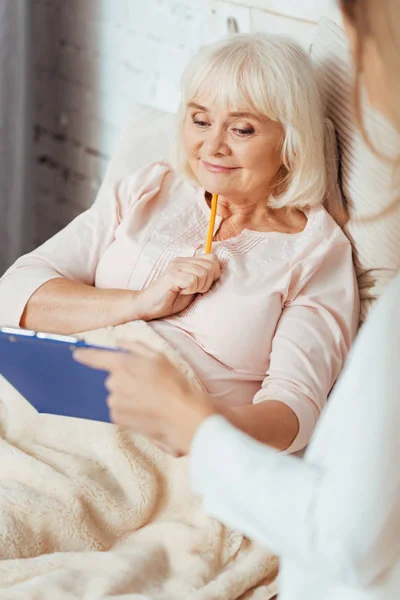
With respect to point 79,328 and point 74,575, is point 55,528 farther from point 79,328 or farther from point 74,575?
point 79,328

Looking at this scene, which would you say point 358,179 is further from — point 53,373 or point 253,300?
point 53,373

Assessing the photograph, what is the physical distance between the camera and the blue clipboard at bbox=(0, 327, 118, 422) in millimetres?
1021

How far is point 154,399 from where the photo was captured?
883 millimetres

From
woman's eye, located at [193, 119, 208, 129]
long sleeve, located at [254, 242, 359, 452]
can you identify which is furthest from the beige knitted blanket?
woman's eye, located at [193, 119, 208, 129]

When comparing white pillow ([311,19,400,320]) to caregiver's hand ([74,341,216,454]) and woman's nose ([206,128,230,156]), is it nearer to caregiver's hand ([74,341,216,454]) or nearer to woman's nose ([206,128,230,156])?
woman's nose ([206,128,230,156])

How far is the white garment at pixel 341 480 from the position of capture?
2.42 ft

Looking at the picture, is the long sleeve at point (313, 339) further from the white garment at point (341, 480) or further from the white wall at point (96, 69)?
the white wall at point (96, 69)

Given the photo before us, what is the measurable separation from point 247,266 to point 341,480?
0.77 metres

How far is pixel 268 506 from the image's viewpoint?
0.77 m

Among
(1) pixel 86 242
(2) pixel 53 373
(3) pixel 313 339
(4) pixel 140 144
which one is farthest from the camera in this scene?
(4) pixel 140 144

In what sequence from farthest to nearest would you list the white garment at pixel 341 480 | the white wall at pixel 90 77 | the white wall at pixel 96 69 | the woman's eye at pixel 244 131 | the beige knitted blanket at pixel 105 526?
the white wall at pixel 90 77 < the white wall at pixel 96 69 < the woman's eye at pixel 244 131 < the beige knitted blanket at pixel 105 526 < the white garment at pixel 341 480

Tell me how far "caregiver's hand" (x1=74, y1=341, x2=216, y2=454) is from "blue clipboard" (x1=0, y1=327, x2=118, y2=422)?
0.35 feet

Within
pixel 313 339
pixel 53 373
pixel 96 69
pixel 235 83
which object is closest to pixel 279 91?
pixel 235 83

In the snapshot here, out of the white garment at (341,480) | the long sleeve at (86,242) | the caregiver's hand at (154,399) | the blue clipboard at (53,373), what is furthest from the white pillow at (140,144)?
the white garment at (341,480)
